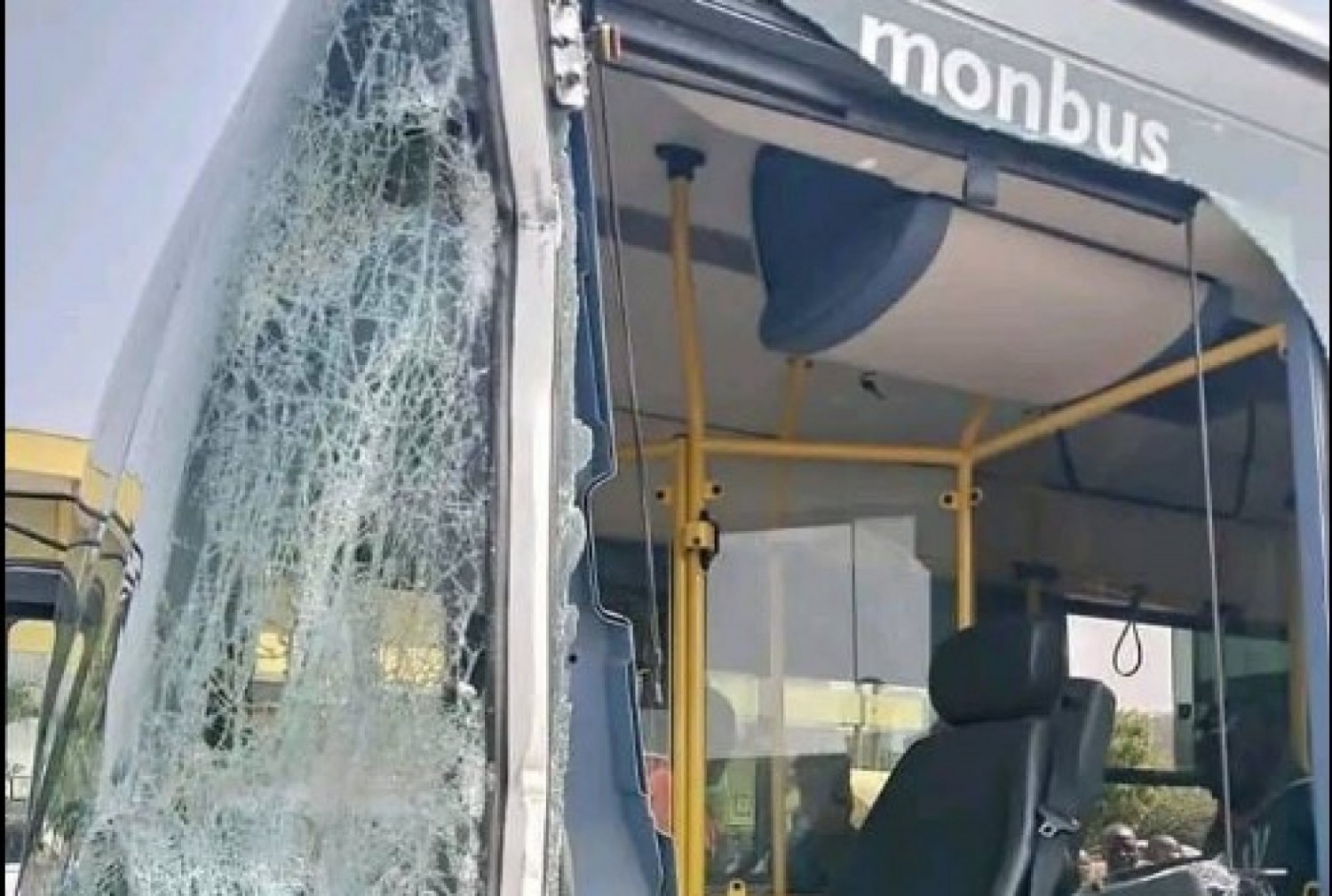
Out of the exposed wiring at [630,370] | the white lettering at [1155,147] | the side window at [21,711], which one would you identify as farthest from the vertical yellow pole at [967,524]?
the side window at [21,711]

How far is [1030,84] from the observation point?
1.81 m

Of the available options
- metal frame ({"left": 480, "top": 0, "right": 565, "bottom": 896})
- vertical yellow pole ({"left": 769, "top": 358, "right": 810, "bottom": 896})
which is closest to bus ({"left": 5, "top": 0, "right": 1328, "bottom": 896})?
metal frame ({"left": 480, "top": 0, "right": 565, "bottom": 896})

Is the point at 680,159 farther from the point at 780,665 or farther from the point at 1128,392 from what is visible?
the point at 780,665

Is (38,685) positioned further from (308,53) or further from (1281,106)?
(1281,106)

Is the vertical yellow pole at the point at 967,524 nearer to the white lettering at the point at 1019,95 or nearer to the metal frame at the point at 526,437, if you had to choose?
the white lettering at the point at 1019,95

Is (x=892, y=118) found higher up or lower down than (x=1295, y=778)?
higher up

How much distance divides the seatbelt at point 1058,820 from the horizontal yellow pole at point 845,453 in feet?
3.10

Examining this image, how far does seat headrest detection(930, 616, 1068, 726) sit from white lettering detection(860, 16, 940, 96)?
1315 millimetres

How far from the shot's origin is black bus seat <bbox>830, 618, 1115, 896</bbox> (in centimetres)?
282

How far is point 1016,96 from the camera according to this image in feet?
5.95

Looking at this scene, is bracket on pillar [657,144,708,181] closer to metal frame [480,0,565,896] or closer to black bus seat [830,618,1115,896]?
black bus seat [830,618,1115,896]

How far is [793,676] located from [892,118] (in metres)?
2.00

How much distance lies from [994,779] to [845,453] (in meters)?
0.96

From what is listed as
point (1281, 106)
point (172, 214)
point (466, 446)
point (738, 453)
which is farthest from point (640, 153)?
point (466, 446)
